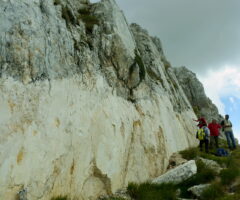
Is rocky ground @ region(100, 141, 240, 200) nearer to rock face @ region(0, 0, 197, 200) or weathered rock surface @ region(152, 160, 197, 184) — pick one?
weathered rock surface @ region(152, 160, 197, 184)

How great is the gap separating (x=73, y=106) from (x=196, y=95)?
90.7 ft

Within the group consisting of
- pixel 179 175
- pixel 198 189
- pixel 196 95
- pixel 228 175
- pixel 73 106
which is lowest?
pixel 198 189

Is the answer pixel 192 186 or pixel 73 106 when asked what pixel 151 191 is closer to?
pixel 192 186

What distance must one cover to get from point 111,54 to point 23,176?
770 cm

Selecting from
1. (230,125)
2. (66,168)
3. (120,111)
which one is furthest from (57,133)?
(230,125)

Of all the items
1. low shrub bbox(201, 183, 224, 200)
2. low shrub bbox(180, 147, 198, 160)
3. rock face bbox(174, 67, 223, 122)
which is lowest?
low shrub bbox(201, 183, 224, 200)

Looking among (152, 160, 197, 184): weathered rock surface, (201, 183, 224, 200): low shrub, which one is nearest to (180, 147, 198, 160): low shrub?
(152, 160, 197, 184): weathered rock surface

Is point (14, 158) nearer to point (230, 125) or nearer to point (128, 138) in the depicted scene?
point (128, 138)

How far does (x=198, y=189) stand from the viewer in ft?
37.3

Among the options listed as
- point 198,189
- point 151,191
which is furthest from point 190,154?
point 151,191

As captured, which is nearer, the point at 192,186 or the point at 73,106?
the point at 73,106

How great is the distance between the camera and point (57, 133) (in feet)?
31.5

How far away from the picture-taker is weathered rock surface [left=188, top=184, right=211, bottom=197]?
11188 millimetres

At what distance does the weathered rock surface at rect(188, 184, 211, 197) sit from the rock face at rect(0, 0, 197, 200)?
2350mm
